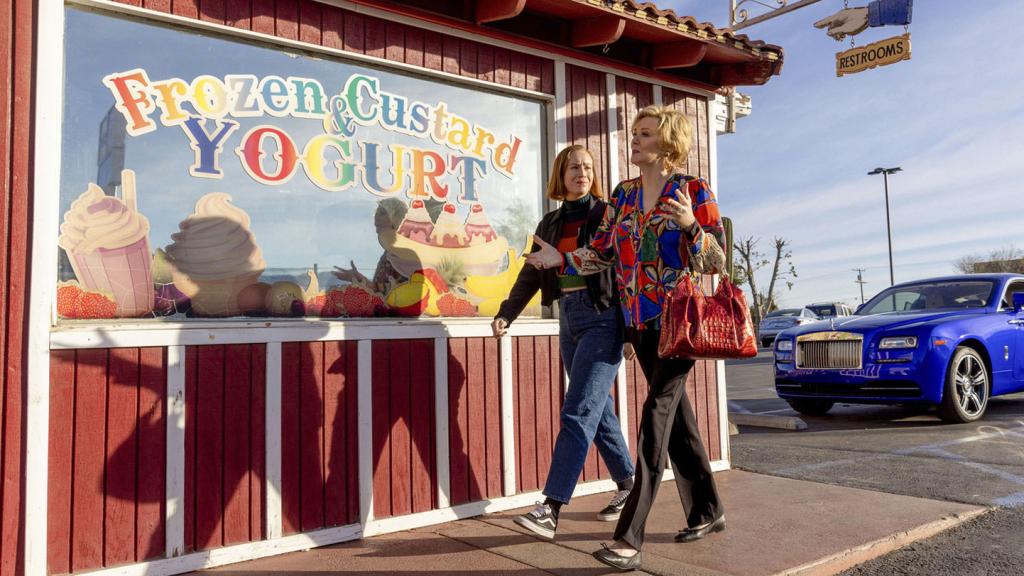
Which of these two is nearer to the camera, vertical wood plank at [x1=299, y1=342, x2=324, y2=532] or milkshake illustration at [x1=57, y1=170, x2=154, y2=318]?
milkshake illustration at [x1=57, y1=170, x2=154, y2=318]

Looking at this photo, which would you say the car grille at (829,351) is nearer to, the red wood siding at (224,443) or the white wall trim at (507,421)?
the white wall trim at (507,421)

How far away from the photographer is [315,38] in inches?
151

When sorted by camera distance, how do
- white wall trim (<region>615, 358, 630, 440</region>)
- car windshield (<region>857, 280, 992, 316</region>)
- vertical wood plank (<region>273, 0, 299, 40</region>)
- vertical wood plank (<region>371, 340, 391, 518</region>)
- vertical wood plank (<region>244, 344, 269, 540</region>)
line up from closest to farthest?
vertical wood plank (<region>244, 344, 269, 540</region>) < vertical wood plank (<region>273, 0, 299, 40</region>) < vertical wood plank (<region>371, 340, 391, 518</region>) < white wall trim (<region>615, 358, 630, 440</region>) < car windshield (<region>857, 280, 992, 316</region>)

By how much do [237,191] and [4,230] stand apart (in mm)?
983

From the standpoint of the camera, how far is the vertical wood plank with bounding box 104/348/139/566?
3.12 m

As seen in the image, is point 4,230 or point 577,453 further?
point 577,453

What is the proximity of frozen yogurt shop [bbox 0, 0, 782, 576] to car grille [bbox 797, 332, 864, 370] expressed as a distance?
12.8 feet

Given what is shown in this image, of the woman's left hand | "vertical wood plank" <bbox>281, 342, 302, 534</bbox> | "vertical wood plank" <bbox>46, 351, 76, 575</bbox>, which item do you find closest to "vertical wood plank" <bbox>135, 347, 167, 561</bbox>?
"vertical wood plank" <bbox>46, 351, 76, 575</bbox>

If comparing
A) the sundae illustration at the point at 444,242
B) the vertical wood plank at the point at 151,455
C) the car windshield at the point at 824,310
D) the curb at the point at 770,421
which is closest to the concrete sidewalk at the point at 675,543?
the vertical wood plank at the point at 151,455

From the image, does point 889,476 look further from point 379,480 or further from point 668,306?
point 379,480

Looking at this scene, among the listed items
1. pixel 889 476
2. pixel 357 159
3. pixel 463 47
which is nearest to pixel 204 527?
pixel 357 159

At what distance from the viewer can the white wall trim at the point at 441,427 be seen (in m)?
4.04

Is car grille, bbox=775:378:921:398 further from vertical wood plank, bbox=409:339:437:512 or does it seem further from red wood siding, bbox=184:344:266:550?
red wood siding, bbox=184:344:266:550

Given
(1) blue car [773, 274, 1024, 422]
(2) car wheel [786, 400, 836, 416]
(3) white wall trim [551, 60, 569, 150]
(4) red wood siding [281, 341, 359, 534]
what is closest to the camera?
(4) red wood siding [281, 341, 359, 534]
